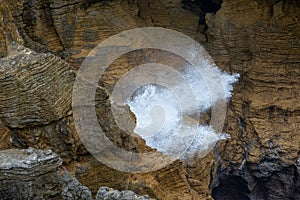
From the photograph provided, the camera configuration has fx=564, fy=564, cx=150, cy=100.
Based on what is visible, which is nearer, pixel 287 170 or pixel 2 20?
pixel 2 20

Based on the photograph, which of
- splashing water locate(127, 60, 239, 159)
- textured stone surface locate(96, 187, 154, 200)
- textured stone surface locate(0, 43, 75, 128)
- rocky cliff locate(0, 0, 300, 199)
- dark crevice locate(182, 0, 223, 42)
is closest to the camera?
textured stone surface locate(96, 187, 154, 200)

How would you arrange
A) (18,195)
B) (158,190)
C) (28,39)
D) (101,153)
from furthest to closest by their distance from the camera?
(28,39) → (158,190) → (101,153) → (18,195)

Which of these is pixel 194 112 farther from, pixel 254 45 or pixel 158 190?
pixel 158 190

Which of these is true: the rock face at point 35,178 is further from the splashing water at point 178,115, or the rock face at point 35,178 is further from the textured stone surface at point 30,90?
the splashing water at point 178,115

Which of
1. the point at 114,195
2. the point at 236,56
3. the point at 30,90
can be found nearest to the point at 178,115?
the point at 236,56

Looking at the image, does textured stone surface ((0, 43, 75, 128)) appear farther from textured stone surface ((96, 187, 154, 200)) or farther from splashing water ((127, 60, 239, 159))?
splashing water ((127, 60, 239, 159))

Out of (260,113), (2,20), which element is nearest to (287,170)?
(260,113)

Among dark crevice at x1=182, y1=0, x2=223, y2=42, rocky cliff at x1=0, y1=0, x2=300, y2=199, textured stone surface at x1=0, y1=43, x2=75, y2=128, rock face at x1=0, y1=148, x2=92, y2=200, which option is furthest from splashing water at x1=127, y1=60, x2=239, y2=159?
rock face at x1=0, y1=148, x2=92, y2=200

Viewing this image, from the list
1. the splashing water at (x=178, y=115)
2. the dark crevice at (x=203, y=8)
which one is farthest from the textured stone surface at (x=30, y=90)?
the dark crevice at (x=203, y=8)
